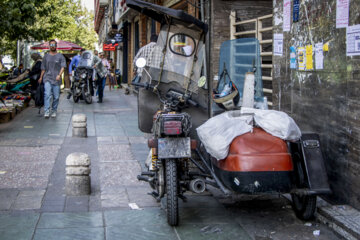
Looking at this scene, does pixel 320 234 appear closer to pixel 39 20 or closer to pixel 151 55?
pixel 151 55

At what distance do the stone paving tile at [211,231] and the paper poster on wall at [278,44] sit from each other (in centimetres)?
300

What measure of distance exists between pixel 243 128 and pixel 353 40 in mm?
1516

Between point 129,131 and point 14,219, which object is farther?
point 129,131

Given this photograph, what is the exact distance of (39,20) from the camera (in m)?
27.4

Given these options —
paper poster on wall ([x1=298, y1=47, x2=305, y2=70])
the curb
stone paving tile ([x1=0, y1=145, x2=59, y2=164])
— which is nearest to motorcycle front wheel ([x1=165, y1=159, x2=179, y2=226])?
the curb

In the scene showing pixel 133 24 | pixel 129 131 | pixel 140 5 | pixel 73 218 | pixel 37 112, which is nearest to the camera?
pixel 73 218

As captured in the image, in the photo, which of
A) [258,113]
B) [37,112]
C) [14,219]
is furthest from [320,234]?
[37,112]

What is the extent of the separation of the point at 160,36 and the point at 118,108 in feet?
31.0

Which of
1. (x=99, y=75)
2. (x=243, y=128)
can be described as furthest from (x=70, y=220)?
(x=99, y=75)

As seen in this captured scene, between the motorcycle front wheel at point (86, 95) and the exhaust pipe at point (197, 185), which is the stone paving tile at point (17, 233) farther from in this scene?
the motorcycle front wheel at point (86, 95)

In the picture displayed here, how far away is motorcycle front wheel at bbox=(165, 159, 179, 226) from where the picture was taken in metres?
4.97

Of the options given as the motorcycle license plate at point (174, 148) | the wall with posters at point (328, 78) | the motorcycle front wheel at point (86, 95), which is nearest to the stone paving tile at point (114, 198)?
the motorcycle license plate at point (174, 148)

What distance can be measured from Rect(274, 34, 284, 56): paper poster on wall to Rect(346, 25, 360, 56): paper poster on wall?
73.2 inches

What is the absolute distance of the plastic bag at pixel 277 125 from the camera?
16.6 feet
